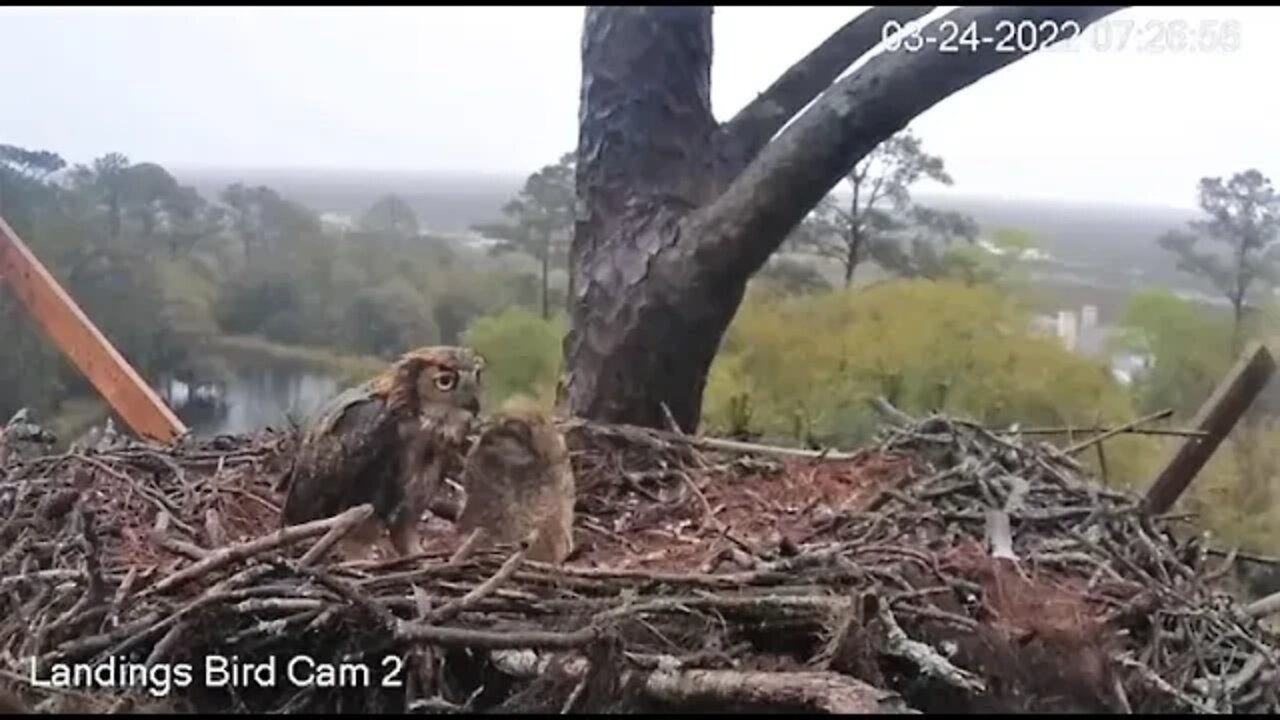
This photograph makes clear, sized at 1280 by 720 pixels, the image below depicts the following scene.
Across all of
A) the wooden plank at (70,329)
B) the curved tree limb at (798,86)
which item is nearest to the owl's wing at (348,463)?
the wooden plank at (70,329)

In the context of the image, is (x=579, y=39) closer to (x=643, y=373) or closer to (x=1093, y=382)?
(x=643, y=373)

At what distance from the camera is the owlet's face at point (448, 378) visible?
811mm

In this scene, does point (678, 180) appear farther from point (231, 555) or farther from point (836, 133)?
point (231, 555)

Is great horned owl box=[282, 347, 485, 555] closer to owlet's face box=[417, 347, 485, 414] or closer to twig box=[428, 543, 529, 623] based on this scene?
owlet's face box=[417, 347, 485, 414]

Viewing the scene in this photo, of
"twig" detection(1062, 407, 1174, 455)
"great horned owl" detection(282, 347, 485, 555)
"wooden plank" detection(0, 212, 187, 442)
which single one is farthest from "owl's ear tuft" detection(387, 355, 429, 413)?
"twig" detection(1062, 407, 1174, 455)

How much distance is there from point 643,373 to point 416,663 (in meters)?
0.56

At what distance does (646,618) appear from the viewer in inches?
25.7

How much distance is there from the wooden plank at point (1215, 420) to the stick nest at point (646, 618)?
133mm

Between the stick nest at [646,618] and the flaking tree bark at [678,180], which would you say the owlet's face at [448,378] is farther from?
the flaking tree bark at [678,180]

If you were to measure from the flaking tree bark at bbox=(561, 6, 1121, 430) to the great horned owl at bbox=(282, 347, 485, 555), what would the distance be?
1.05 feet

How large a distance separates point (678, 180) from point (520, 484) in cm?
37

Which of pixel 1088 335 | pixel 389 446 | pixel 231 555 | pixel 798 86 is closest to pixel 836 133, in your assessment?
pixel 798 86

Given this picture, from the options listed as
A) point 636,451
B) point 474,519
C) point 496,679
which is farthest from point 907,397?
point 496,679

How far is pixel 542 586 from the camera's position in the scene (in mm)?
696
